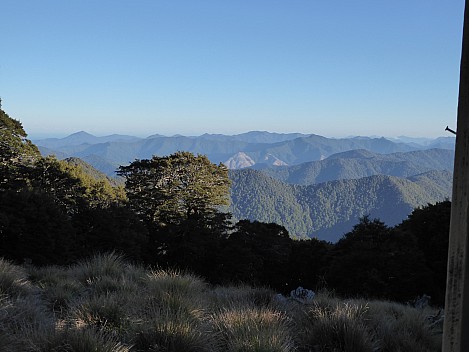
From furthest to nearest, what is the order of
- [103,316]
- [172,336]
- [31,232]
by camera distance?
[31,232]
[103,316]
[172,336]

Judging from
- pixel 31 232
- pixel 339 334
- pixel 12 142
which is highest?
pixel 12 142

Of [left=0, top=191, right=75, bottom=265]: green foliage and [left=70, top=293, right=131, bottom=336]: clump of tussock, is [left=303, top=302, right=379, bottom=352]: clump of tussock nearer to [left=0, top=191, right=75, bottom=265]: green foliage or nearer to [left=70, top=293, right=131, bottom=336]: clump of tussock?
[left=70, top=293, right=131, bottom=336]: clump of tussock

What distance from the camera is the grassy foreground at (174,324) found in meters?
3.33

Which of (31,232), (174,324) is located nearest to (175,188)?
(31,232)

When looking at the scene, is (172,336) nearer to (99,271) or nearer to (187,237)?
(99,271)

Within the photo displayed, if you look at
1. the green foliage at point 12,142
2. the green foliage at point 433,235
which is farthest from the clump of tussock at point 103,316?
the green foliage at point 12,142

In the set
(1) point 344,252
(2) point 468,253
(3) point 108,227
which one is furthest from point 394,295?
(2) point 468,253

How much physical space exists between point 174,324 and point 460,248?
9.39 feet

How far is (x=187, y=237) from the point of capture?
27.2 meters

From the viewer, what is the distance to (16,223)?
59.8 feet

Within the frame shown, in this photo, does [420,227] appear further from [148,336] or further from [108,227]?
[148,336]

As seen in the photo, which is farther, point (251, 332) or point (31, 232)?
point (31, 232)

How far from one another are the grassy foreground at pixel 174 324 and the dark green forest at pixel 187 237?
12162mm

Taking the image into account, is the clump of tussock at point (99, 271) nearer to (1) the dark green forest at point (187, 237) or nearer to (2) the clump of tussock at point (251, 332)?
(2) the clump of tussock at point (251, 332)
